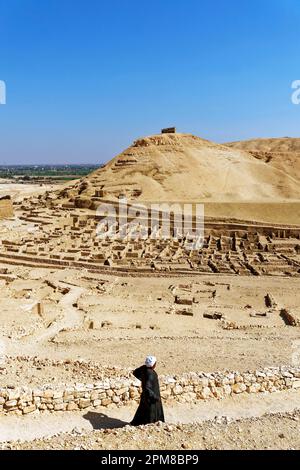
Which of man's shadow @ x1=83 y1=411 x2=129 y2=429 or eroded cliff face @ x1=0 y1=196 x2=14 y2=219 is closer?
man's shadow @ x1=83 y1=411 x2=129 y2=429

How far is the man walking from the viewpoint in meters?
6.01

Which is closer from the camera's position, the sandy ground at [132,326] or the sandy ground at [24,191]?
the sandy ground at [132,326]

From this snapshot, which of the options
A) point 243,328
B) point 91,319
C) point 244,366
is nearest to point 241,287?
point 243,328

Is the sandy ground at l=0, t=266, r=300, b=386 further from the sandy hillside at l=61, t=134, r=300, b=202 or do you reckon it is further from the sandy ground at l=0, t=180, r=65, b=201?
the sandy ground at l=0, t=180, r=65, b=201

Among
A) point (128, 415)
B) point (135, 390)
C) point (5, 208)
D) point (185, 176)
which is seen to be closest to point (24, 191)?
point (185, 176)

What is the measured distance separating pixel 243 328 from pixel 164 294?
5.94 m

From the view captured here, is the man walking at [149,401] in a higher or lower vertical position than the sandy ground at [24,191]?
lower

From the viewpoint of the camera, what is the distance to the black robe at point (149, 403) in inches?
237

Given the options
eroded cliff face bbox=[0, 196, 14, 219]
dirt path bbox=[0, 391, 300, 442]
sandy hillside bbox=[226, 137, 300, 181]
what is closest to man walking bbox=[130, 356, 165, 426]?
dirt path bbox=[0, 391, 300, 442]

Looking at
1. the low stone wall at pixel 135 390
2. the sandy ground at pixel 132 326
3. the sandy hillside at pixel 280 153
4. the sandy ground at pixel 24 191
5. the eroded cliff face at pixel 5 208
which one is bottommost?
the sandy ground at pixel 132 326

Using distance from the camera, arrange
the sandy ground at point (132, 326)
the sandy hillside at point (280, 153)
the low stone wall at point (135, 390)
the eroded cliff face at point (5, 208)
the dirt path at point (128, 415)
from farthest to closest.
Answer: the sandy hillside at point (280, 153)
the eroded cliff face at point (5, 208)
the sandy ground at point (132, 326)
the low stone wall at point (135, 390)
the dirt path at point (128, 415)

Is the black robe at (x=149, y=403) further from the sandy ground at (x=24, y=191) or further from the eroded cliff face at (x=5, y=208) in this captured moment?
the sandy ground at (x=24, y=191)

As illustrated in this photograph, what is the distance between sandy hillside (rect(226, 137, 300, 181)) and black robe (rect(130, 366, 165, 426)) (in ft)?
193

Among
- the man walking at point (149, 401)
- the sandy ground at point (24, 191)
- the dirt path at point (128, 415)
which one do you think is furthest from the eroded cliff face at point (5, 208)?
the man walking at point (149, 401)
